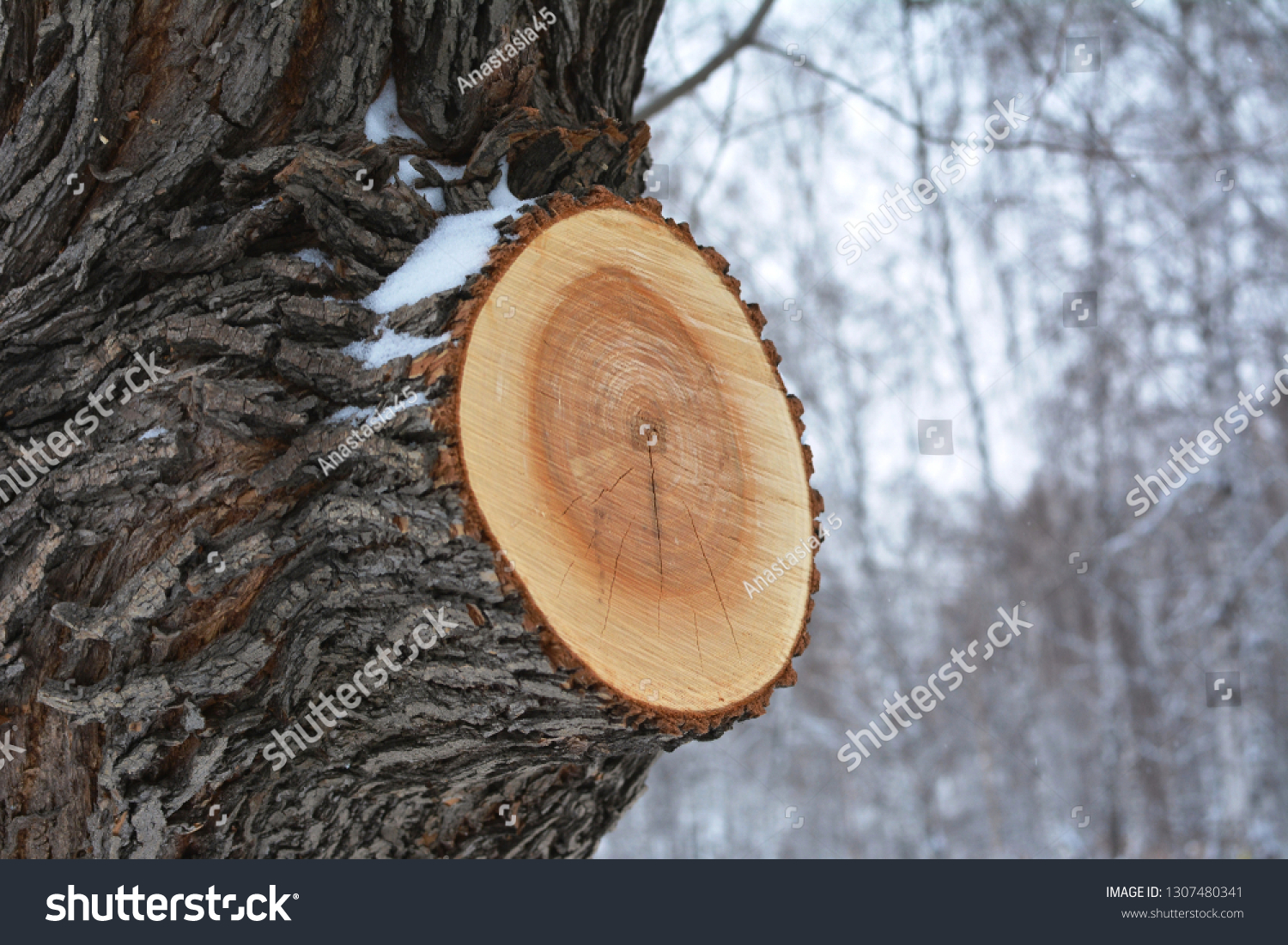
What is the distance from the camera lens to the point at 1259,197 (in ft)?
19.5

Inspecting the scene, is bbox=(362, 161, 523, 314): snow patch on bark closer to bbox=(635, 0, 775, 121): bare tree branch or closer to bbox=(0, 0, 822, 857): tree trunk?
bbox=(0, 0, 822, 857): tree trunk

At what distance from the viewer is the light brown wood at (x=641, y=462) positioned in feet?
4.77

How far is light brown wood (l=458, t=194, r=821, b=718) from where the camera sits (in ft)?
4.77

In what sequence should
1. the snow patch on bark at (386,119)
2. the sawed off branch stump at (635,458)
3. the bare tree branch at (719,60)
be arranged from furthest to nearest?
the bare tree branch at (719,60), the snow patch on bark at (386,119), the sawed off branch stump at (635,458)

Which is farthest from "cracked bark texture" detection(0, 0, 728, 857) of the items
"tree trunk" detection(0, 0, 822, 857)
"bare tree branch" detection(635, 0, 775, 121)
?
"bare tree branch" detection(635, 0, 775, 121)

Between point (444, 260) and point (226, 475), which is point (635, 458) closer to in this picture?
point (444, 260)

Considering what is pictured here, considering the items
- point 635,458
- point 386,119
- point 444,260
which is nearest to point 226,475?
point 444,260

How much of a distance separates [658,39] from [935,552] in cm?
463

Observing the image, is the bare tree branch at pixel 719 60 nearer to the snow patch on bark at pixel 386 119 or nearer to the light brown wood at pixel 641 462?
the snow patch on bark at pixel 386 119

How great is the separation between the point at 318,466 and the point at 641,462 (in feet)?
1.71

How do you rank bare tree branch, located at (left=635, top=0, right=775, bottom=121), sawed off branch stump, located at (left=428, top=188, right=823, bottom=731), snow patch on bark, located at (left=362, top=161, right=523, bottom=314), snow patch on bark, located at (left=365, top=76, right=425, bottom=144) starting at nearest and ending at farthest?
sawed off branch stump, located at (left=428, top=188, right=823, bottom=731)
snow patch on bark, located at (left=362, top=161, right=523, bottom=314)
snow patch on bark, located at (left=365, top=76, right=425, bottom=144)
bare tree branch, located at (left=635, top=0, right=775, bottom=121)

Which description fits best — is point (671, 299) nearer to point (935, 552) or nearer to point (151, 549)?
point (151, 549)

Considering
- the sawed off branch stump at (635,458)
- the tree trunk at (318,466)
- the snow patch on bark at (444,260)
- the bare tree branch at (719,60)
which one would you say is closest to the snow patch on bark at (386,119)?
the tree trunk at (318,466)

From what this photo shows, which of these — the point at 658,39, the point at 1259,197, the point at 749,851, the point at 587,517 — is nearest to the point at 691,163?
the point at 658,39
